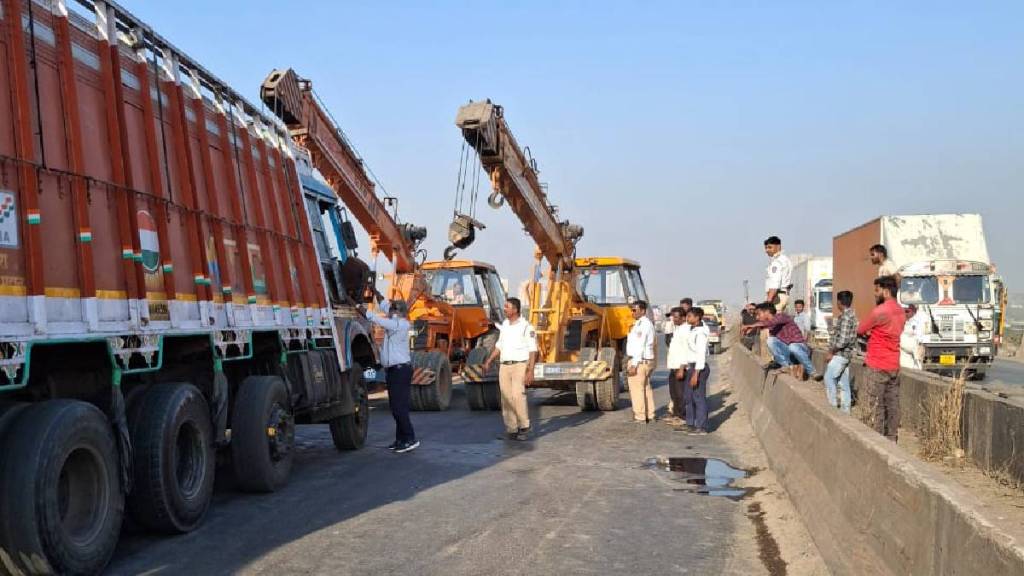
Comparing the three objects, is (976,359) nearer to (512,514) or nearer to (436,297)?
(436,297)

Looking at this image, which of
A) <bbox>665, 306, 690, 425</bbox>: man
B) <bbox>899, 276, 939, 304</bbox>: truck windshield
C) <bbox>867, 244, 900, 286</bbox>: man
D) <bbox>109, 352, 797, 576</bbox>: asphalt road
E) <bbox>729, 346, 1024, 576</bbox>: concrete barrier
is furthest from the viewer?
<bbox>899, 276, 939, 304</bbox>: truck windshield

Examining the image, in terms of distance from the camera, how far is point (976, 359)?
65.5 feet

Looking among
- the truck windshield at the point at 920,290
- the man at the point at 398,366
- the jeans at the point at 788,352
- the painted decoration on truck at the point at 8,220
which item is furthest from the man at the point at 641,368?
the truck windshield at the point at 920,290

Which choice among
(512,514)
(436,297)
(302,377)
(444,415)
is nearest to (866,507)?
(512,514)

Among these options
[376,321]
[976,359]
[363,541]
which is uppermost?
[376,321]

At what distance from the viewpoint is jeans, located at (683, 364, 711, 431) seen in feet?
40.0

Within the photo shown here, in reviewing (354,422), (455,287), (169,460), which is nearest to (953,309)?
(455,287)

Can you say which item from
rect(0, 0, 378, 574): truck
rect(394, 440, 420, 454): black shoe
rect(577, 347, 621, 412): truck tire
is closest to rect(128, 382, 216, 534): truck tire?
rect(0, 0, 378, 574): truck

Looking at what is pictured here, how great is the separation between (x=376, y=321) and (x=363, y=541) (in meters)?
4.57

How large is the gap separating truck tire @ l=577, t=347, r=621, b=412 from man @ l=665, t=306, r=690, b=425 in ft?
4.04

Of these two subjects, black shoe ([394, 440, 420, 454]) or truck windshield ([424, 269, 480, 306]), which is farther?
truck windshield ([424, 269, 480, 306])

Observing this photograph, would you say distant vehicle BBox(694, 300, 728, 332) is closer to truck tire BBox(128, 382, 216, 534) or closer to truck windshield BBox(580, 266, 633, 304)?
truck windshield BBox(580, 266, 633, 304)

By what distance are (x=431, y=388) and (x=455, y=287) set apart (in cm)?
347

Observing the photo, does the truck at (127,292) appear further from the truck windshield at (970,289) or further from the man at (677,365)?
the truck windshield at (970,289)
